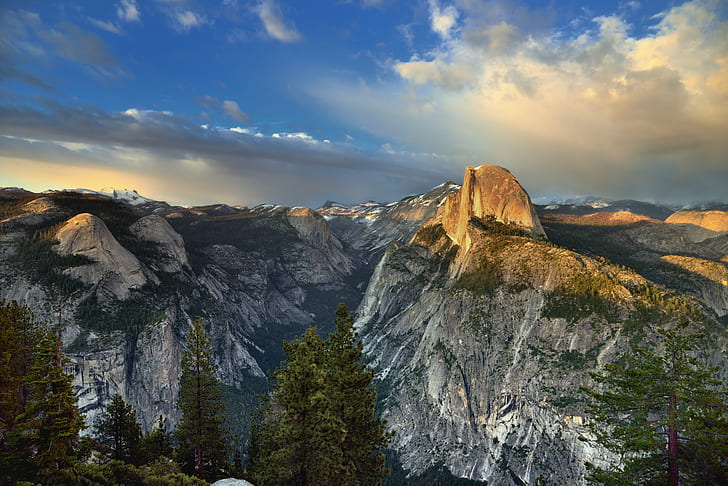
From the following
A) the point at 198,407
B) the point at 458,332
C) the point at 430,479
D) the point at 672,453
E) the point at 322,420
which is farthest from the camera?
the point at 458,332

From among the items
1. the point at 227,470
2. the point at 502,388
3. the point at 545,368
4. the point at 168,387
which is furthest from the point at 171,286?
the point at 545,368

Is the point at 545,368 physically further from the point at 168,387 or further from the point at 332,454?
the point at 168,387

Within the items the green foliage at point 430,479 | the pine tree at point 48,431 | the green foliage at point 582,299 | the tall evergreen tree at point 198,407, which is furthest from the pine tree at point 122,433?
the green foliage at point 582,299

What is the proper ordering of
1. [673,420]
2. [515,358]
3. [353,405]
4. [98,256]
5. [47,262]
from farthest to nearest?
[515,358] < [98,256] < [47,262] < [353,405] < [673,420]

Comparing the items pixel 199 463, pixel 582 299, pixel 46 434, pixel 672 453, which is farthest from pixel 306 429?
pixel 582 299

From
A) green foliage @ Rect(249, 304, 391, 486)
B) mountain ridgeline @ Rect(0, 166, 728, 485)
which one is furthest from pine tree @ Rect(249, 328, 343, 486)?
mountain ridgeline @ Rect(0, 166, 728, 485)

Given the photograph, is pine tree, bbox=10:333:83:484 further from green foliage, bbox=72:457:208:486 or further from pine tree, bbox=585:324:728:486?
pine tree, bbox=585:324:728:486

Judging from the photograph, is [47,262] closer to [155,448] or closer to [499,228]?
[155,448]

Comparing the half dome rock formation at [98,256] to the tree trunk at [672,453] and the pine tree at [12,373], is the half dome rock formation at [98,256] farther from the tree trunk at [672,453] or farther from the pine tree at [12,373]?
the tree trunk at [672,453]
